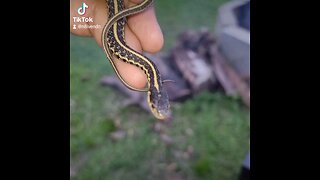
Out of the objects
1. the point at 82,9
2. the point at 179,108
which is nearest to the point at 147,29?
the point at 82,9

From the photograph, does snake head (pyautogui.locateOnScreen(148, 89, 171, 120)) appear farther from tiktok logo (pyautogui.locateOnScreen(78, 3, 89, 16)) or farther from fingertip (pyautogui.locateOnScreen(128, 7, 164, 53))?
tiktok logo (pyautogui.locateOnScreen(78, 3, 89, 16))

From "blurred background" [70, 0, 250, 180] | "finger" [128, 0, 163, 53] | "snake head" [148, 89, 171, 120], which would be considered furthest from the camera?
"blurred background" [70, 0, 250, 180]

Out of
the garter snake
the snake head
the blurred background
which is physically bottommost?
the blurred background

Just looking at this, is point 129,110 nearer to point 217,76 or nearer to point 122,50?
point 217,76

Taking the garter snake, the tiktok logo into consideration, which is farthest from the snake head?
the tiktok logo

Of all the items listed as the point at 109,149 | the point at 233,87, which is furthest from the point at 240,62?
the point at 109,149

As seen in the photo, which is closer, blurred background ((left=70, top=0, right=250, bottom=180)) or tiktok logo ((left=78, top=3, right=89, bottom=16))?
tiktok logo ((left=78, top=3, right=89, bottom=16))
